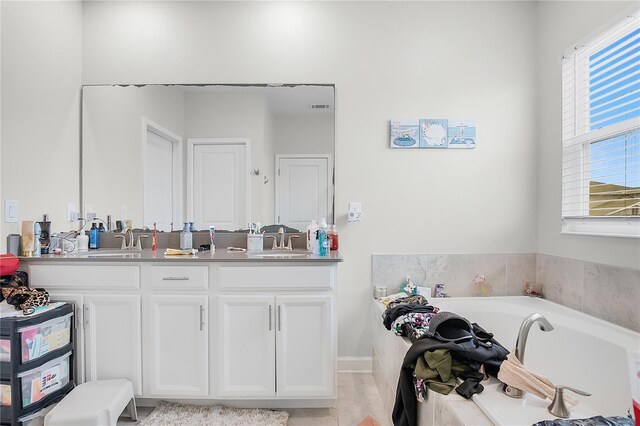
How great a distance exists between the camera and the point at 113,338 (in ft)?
6.25

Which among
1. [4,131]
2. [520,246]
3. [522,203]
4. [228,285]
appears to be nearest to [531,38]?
[522,203]

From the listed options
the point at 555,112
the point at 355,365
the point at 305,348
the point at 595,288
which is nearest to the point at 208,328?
the point at 305,348

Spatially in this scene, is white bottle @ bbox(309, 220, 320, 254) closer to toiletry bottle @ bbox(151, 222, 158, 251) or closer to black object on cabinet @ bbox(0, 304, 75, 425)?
toiletry bottle @ bbox(151, 222, 158, 251)

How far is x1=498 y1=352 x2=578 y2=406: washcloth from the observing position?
1154 mm

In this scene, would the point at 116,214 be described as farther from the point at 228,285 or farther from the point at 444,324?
the point at 444,324

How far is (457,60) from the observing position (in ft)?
8.32

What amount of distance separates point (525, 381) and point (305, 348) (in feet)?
3.64

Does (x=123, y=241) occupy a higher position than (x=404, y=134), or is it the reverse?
(x=404, y=134)

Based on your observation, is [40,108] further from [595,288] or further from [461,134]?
[595,288]

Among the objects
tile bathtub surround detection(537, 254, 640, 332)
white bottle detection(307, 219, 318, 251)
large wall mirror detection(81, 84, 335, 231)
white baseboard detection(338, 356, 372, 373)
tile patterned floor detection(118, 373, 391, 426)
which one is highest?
large wall mirror detection(81, 84, 335, 231)

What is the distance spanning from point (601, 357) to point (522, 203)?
119 centimetres

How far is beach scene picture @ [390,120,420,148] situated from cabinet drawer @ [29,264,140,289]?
1.94 metres

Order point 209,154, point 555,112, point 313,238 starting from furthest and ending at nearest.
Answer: point 209,154 → point 555,112 → point 313,238

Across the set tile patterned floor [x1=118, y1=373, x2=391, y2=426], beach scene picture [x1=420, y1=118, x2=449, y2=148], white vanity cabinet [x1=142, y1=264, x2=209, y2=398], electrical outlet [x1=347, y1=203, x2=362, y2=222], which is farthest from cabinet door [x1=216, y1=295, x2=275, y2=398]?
beach scene picture [x1=420, y1=118, x2=449, y2=148]
